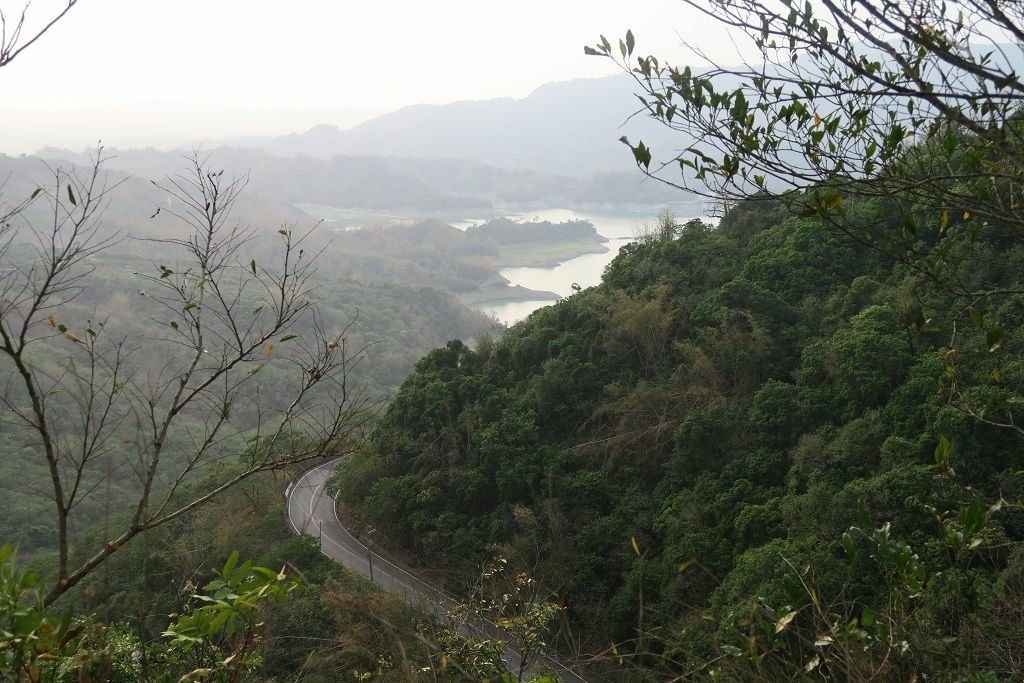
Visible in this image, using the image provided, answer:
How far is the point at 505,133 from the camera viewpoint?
369 ft

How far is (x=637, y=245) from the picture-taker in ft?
47.0

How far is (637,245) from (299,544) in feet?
28.2

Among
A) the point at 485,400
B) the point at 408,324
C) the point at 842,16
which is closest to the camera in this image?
the point at 842,16

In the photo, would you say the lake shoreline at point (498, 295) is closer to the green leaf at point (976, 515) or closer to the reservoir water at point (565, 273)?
the reservoir water at point (565, 273)

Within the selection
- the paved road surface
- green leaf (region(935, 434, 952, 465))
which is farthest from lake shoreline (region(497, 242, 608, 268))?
green leaf (region(935, 434, 952, 465))

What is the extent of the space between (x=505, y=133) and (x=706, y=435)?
108866 mm

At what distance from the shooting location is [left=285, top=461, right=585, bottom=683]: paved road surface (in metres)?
9.54

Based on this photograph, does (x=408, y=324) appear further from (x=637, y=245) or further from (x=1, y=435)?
(x=637, y=245)

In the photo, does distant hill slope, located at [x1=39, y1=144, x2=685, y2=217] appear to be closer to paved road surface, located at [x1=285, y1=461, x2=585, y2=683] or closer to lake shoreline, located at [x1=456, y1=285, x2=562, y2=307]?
lake shoreline, located at [x1=456, y1=285, x2=562, y2=307]

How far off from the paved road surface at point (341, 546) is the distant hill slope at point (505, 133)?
76660mm

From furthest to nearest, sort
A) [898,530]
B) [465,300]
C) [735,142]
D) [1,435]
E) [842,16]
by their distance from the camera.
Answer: [465,300] → [1,435] → [898,530] → [735,142] → [842,16]

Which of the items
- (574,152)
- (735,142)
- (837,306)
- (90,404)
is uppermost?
(574,152)

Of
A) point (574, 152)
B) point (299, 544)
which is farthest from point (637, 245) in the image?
point (574, 152)

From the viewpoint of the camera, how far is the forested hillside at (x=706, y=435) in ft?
21.3
